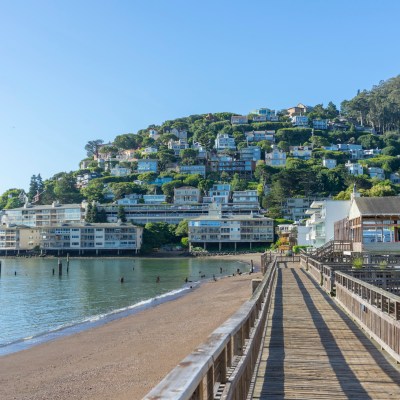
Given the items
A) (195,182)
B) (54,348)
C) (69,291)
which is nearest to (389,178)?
(195,182)

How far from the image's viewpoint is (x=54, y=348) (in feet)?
68.4

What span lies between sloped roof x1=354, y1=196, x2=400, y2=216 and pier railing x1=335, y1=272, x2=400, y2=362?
2144 cm

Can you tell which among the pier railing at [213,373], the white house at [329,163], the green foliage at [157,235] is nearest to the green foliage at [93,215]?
the green foliage at [157,235]

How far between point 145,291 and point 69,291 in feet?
24.2

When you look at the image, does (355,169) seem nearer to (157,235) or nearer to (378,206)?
(157,235)

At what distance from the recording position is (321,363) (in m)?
8.66

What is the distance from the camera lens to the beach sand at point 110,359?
46.6 feet

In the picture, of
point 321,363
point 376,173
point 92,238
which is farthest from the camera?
point 376,173

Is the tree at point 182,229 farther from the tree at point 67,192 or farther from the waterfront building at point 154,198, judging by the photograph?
the tree at point 67,192

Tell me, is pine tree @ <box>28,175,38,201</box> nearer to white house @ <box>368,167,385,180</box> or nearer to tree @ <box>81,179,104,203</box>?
tree @ <box>81,179,104,203</box>

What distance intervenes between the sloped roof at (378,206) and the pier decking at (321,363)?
2273 cm

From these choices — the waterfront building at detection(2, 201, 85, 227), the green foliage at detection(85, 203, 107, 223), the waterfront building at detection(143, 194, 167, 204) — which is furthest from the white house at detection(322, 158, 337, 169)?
the waterfront building at detection(2, 201, 85, 227)

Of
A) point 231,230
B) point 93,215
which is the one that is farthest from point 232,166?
point 93,215

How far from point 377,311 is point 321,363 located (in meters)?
2.29
